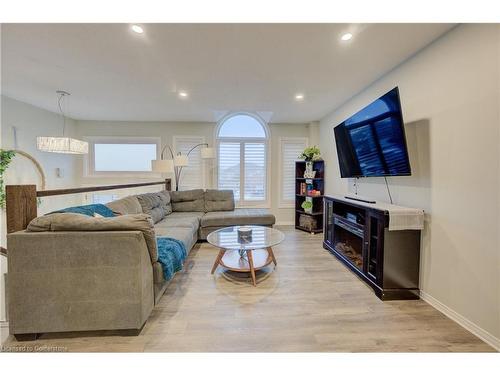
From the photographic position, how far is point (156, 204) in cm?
365

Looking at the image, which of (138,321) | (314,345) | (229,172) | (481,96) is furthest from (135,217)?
(229,172)

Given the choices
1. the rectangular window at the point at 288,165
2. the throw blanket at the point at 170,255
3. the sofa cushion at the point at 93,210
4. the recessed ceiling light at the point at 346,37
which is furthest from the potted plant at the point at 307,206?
the sofa cushion at the point at 93,210

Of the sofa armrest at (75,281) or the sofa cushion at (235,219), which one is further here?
the sofa cushion at (235,219)

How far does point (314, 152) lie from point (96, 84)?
3.80m

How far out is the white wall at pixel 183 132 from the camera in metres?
4.86

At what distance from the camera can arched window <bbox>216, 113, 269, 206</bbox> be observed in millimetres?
4965

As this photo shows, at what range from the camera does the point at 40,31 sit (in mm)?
1806

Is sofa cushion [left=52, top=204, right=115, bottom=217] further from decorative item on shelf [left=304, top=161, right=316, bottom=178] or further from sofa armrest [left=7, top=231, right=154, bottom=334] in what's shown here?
decorative item on shelf [left=304, top=161, right=316, bottom=178]

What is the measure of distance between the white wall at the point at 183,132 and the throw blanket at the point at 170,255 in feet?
9.31

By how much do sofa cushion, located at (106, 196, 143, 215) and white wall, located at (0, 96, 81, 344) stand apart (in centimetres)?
179

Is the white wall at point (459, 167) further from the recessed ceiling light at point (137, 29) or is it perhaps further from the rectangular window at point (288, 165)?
the rectangular window at point (288, 165)

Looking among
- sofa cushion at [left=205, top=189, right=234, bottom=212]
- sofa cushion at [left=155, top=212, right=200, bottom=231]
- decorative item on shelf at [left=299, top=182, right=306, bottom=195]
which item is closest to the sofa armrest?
sofa cushion at [left=155, top=212, right=200, bottom=231]

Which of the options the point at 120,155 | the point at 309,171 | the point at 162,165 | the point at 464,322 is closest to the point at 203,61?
the point at 162,165
